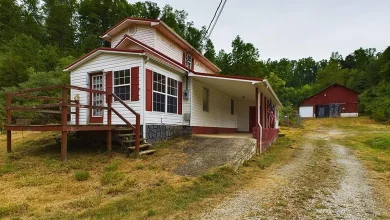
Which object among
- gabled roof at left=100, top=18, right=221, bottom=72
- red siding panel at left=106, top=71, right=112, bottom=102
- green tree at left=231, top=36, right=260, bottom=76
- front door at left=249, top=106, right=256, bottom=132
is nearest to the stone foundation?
Answer: red siding panel at left=106, top=71, right=112, bottom=102

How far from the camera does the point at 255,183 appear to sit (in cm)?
623

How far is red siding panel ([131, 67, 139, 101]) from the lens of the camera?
360 inches

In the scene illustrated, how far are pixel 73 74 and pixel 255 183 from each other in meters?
8.84

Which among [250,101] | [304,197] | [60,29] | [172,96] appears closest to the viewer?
[304,197]

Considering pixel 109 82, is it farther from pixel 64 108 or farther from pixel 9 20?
pixel 9 20

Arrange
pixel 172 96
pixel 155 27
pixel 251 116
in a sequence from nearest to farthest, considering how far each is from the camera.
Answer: pixel 172 96 < pixel 155 27 < pixel 251 116

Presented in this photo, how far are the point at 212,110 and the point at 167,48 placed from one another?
4115 mm

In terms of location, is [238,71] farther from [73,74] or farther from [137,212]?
[137,212]

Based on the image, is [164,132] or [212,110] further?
[212,110]

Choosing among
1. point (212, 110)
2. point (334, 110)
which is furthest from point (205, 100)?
point (334, 110)

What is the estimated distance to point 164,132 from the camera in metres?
10.1

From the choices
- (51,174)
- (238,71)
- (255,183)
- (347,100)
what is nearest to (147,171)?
(51,174)

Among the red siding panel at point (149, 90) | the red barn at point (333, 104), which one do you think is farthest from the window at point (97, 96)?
the red barn at point (333, 104)

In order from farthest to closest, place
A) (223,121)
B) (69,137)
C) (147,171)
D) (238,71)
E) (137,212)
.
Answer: (238,71) → (223,121) → (69,137) → (147,171) → (137,212)
